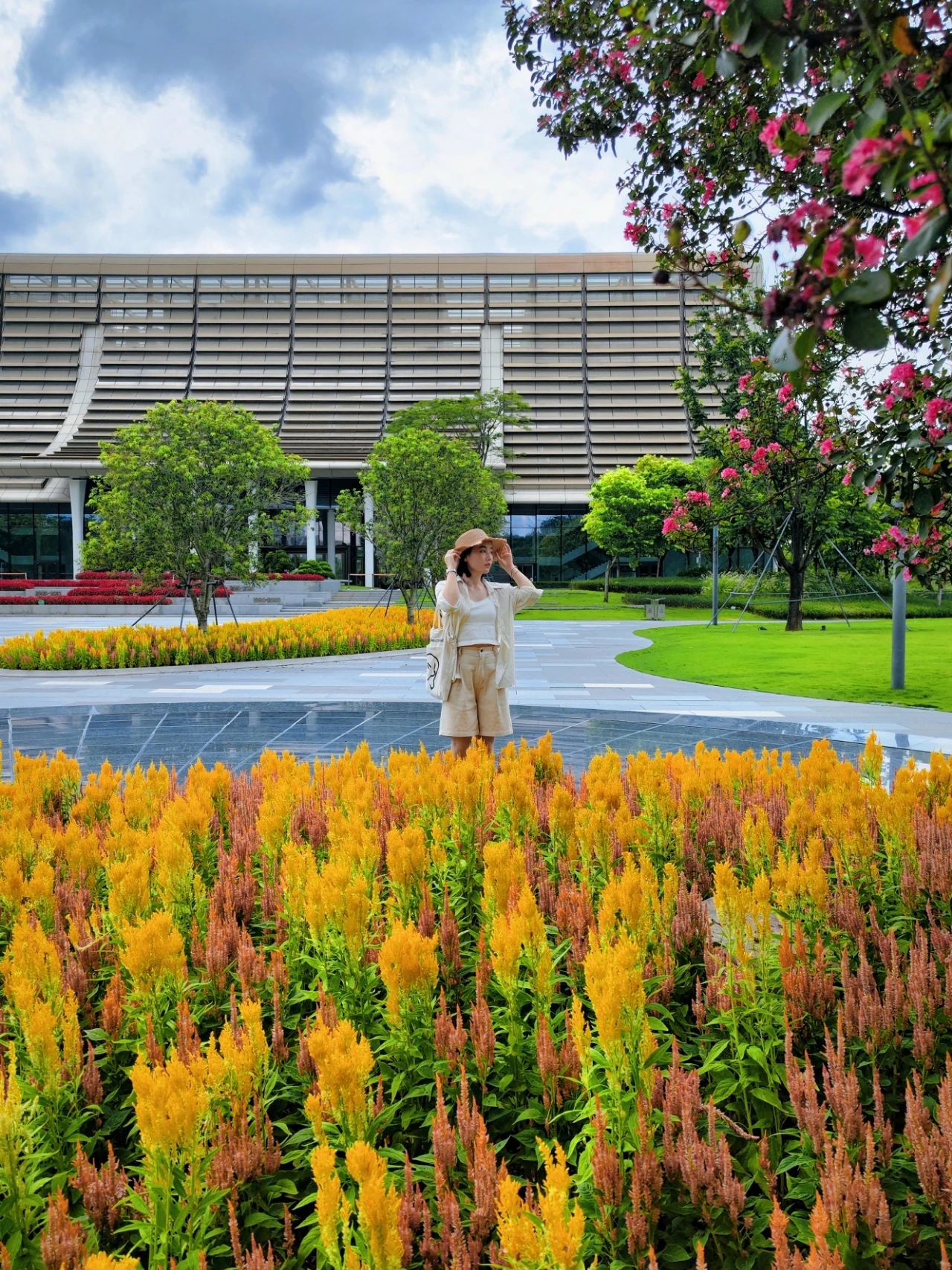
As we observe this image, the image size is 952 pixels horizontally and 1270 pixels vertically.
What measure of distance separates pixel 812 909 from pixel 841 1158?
1.46 meters

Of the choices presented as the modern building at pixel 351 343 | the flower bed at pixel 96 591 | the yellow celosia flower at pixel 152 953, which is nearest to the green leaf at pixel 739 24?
the yellow celosia flower at pixel 152 953

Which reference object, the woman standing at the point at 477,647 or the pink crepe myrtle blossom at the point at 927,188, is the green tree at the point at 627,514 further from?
the pink crepe myrtle blossom at the point at 927,188

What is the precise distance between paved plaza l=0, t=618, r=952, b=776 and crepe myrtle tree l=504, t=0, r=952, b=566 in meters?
5.33

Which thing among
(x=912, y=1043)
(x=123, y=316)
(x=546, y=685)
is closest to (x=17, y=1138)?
(x=912, y=1043)

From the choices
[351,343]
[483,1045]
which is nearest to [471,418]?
[351,343]

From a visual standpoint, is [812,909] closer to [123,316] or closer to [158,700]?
[158,700]

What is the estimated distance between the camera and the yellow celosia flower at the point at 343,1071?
2.20 m

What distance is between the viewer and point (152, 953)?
287 centimetres

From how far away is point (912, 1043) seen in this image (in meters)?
2.83

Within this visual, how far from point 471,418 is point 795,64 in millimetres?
56486

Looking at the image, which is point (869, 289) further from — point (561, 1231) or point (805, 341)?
point (561, 1231)

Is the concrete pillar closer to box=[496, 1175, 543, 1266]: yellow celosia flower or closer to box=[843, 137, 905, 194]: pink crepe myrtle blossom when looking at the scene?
box=[496, 1175, 543, 1266]: yellow celosia flower

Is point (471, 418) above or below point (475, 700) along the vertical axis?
above

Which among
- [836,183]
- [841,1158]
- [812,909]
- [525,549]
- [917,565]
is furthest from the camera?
[525,549]
